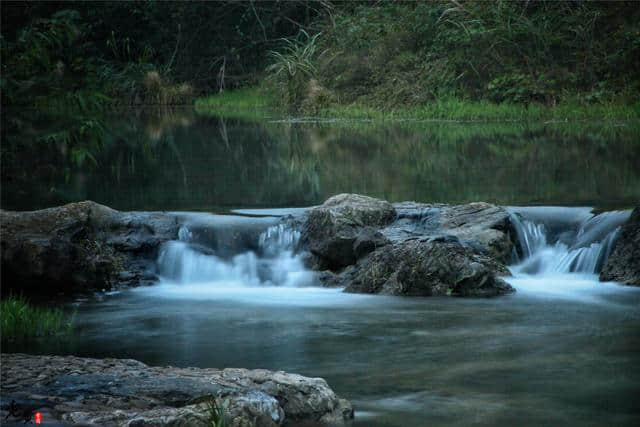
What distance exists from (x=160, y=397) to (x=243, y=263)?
623 cm

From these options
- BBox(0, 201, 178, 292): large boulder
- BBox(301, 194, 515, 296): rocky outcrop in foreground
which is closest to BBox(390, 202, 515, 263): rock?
BBox(301, 194, 515, 296): rocky outcrop in foreground

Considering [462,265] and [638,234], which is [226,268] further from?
[638,234]

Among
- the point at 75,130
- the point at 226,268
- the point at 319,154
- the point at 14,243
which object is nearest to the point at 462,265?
the point at 226,268

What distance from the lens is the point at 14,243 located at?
11.5 metres

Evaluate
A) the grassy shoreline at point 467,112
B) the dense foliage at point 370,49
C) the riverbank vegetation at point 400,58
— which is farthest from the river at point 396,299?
the dense foliage at point 370,49

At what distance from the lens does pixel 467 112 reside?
81.9 ft

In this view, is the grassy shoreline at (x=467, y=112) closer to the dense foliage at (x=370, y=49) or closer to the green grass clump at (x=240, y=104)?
the green grass clump at (x=240, y=104)

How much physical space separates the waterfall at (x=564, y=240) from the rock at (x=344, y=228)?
1479 mm

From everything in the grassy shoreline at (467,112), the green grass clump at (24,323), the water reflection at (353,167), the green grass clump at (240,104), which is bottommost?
the green grass clump at (24,323)

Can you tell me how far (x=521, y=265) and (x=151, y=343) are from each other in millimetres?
4709

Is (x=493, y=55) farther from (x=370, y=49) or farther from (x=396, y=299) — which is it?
(x=396, y=299)

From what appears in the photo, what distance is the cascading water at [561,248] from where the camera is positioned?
11461 mm

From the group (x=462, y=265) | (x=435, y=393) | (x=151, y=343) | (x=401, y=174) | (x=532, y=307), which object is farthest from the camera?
(x=401, y=174)

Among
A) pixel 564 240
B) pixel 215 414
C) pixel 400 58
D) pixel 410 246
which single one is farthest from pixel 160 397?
pixel 400 58
